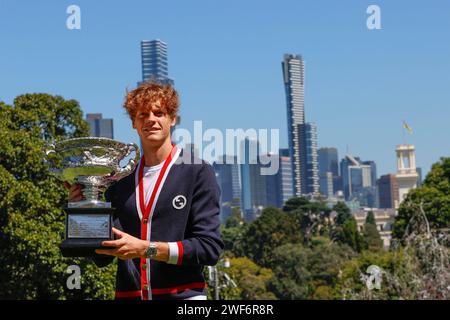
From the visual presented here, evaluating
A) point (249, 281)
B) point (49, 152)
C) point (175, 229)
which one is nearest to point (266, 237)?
point (249, 281)

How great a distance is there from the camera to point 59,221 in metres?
26.4

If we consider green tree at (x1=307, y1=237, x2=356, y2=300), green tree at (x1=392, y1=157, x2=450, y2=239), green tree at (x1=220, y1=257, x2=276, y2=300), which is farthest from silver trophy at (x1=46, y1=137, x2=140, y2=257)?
green tree at (x1=307, y1=237, x2=356, y2=300)

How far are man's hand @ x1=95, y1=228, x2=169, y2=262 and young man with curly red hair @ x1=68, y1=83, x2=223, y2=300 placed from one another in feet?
0.15

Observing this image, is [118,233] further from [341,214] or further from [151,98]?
[341,214]

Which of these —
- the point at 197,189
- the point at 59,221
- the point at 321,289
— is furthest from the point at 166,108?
the point at 321,289

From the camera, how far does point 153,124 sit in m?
4.88

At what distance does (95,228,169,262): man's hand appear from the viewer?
4594mm

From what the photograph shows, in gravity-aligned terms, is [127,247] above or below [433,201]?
below

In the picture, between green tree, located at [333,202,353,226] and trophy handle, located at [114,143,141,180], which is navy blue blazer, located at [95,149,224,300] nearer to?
trophy handle, located at [114,143,141,180]

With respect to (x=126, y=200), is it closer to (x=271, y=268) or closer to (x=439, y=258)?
(x=439, y=258)

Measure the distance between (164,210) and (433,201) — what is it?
175 ft

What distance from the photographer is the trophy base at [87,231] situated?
15.2ft

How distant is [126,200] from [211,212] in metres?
0.41

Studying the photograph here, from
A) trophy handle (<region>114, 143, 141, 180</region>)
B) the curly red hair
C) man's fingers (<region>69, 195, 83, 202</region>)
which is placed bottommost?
man's fingers (<region>69, 195, 83, 202</region>)
